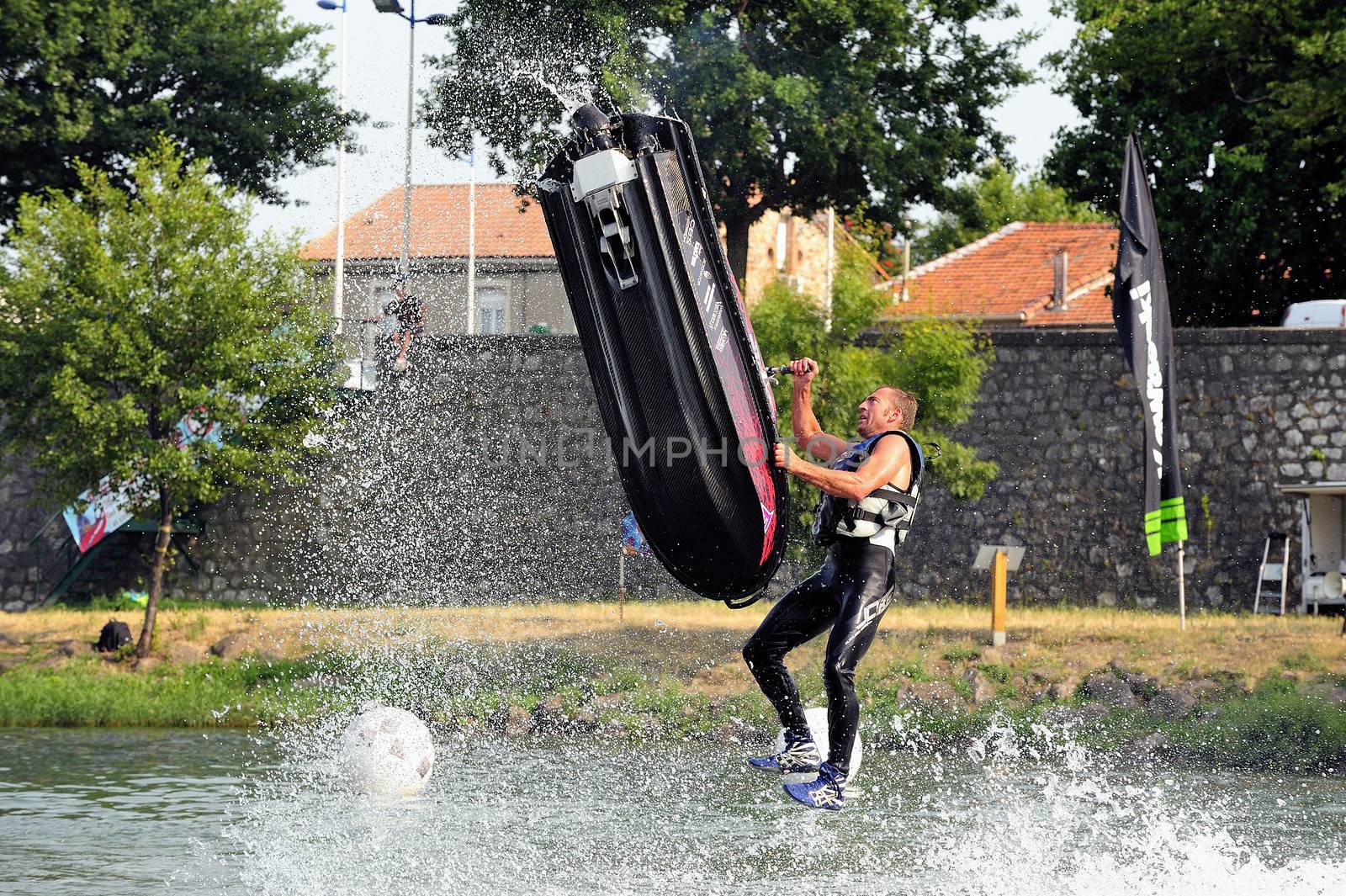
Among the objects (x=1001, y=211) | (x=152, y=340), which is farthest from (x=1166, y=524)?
(x=1001, y=211)

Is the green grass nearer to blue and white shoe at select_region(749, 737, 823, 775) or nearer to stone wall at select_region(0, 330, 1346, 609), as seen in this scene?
stone wall at select_region(0, 330, 1346, 609)

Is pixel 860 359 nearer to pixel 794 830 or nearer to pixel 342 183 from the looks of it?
pixel 794 830

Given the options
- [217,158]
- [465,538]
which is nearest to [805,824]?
[465,538]

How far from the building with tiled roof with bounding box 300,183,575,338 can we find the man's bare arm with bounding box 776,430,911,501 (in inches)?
1053

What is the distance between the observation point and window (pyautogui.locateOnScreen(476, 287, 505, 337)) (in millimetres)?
44562

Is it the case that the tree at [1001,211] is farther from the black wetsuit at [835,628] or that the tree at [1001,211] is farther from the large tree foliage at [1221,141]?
the black wetsuit at [835,628]

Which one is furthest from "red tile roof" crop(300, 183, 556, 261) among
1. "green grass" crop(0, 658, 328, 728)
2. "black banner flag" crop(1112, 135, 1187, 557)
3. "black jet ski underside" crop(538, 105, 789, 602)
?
"black jet ski underside" crop(538, 105, 789, 602)

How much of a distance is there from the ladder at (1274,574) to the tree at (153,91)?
21098mm

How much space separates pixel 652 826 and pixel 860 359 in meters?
9.06

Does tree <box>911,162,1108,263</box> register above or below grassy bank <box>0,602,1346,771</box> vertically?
above

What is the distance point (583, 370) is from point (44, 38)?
17.1 m

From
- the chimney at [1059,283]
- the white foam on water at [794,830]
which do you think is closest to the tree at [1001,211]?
the chimney at [1059,283]

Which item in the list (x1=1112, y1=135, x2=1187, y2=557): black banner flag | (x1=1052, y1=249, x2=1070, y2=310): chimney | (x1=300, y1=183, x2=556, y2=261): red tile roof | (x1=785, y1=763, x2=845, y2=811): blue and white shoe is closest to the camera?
(x1=785, y1=763, x2=845, y2=811): blue and white shoe

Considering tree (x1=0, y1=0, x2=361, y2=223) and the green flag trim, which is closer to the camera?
the green flag trim
